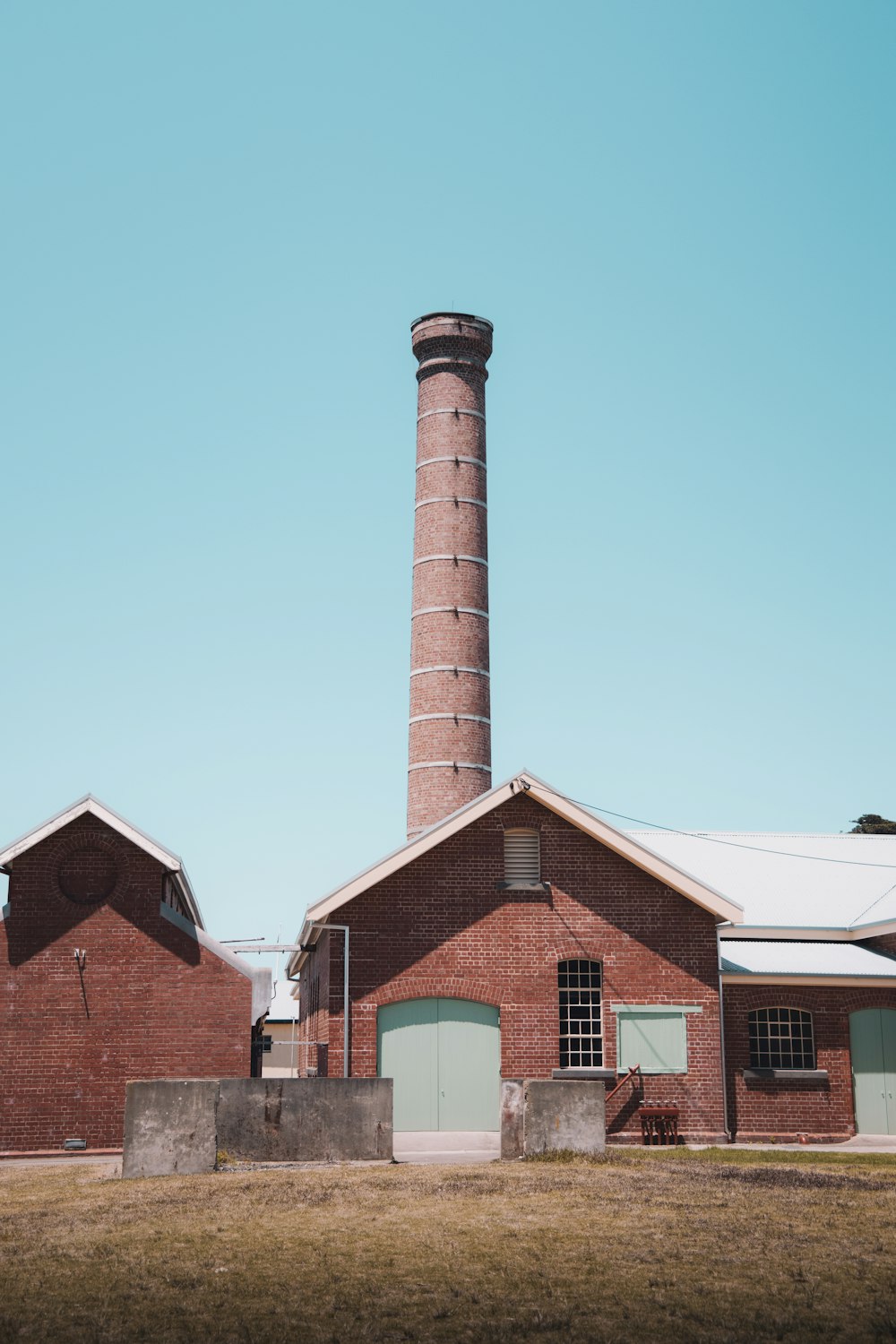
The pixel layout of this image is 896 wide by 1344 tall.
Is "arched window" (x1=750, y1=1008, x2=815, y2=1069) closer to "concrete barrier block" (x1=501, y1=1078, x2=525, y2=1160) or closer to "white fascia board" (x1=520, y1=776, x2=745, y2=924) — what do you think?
"white fascia board" (x1=520, y1=776, x2=745, y2=924)

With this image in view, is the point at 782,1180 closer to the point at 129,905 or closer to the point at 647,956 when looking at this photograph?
the point at 647,956

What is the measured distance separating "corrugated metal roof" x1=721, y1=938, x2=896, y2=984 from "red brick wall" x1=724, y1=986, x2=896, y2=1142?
1.34 feet

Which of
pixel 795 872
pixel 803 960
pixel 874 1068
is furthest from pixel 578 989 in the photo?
pixel 795 872

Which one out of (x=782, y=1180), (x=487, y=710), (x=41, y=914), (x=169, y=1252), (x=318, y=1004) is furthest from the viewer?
(x=487, y=710)

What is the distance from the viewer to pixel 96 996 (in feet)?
78.3

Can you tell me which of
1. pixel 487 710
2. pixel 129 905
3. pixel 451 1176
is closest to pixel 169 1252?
pixel 451 1176

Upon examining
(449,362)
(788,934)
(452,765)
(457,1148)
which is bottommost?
(457,1148)

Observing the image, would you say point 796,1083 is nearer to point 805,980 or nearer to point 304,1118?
point 805,980

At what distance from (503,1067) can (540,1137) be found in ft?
18.8

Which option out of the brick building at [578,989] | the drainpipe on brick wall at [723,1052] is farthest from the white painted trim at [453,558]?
the drainpipe on brick wall at [723,1052]

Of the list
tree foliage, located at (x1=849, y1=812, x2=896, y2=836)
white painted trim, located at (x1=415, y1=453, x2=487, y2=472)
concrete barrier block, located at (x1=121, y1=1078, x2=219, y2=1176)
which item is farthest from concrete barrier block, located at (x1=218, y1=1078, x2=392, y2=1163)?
tree foliage, located at (x1=849, y1=812, x2=896, y2=836)

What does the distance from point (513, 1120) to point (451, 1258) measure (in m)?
7.95

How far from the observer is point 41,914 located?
78.9ft

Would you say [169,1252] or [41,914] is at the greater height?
[41,914]
